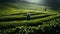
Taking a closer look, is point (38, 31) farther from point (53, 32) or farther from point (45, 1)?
point (45, 1)

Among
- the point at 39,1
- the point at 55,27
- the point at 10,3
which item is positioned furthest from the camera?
the point at 39,1

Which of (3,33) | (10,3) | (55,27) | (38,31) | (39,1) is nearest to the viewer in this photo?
(3,33)

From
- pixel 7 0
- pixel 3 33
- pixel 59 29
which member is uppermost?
pixel 7 0

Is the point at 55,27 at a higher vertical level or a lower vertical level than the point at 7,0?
lower

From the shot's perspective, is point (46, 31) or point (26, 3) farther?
point (26, 3)

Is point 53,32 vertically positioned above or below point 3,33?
below

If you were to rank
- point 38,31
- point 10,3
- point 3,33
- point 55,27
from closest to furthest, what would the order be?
point 3,33
point 38,31
point 55,27
point 10,3

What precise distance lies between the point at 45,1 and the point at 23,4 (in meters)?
13.0

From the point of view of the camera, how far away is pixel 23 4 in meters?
69.6

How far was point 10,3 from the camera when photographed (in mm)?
62469

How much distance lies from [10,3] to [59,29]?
3910 centimetres

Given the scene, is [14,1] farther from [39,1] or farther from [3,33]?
A: [3,33]

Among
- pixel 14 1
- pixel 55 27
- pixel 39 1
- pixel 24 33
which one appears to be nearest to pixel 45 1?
pixel 39 1

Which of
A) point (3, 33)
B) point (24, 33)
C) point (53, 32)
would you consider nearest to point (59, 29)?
point (53, 32)
